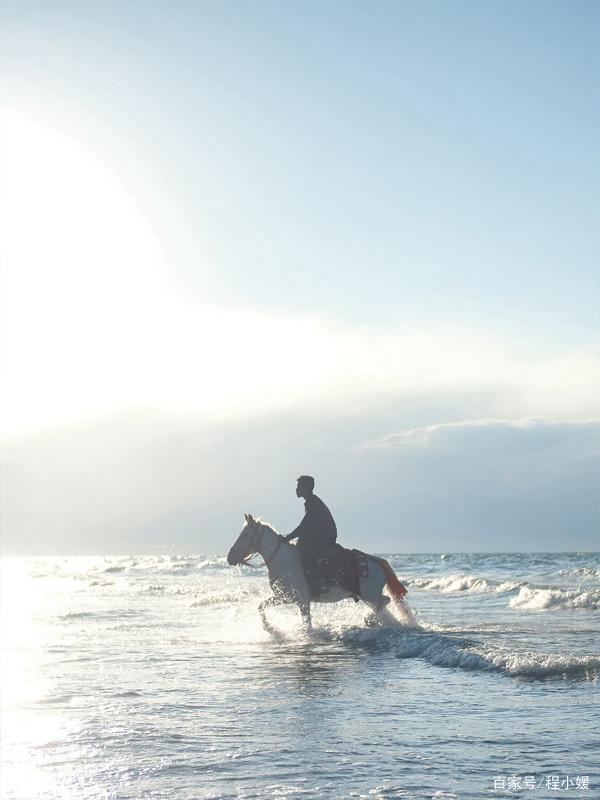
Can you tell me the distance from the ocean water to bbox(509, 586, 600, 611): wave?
545 cm

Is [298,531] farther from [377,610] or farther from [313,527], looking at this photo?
[377,610]

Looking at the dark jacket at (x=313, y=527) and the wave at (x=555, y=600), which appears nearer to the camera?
the dark jacket at (x=313, y=527)

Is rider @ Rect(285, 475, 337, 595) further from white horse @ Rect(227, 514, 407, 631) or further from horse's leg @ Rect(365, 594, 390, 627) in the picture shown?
horse's leg @ Rect(365, 594, 390, 627)

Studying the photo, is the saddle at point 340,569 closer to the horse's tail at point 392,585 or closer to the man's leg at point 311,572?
the man's leg at point 311,572

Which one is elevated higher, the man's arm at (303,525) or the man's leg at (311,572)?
the man's arm at (303,525)

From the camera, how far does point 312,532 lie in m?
15.4

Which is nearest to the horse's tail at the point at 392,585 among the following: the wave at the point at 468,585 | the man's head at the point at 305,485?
the man's head at the point at 305,485

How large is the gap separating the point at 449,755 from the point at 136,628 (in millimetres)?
12565

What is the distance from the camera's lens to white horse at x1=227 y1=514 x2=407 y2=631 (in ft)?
50.1

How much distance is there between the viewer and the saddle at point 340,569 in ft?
49.6

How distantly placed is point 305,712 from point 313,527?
720 centimetres

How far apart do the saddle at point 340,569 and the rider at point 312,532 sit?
0.11 m

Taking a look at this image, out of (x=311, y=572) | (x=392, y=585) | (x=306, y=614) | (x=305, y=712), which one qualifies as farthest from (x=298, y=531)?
(x=305, y=712)

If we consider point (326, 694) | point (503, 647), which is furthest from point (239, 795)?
point (503, 647)
